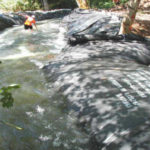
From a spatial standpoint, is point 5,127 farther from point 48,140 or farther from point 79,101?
point 79,101

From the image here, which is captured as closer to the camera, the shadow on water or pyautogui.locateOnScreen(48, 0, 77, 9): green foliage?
the shadow on water

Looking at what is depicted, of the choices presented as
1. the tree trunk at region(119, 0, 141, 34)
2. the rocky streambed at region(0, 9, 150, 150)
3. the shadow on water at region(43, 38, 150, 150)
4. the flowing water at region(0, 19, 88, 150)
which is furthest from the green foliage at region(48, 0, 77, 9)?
the shadow on water at region(43, 38, 150, 150)

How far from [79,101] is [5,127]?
1215mm

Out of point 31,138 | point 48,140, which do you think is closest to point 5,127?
point 31,138

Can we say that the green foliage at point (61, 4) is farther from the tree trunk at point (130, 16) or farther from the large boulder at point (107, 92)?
the large boulder at point (107, 92)

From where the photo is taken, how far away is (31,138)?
260 cm

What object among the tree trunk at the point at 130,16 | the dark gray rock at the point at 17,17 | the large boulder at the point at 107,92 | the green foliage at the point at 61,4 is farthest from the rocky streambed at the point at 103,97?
the green foliage at the point at 61,4

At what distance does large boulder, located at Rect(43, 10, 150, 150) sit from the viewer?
2.15 m

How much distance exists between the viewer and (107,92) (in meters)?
2.83

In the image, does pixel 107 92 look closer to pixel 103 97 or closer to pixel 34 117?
pixel 103 97

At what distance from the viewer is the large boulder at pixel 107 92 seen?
7.06 feet

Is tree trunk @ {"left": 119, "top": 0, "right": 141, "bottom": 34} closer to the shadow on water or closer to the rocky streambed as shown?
the rocky streambed

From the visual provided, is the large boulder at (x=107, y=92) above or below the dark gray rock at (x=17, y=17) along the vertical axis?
above

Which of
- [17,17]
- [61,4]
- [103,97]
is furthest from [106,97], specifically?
[61,4]
